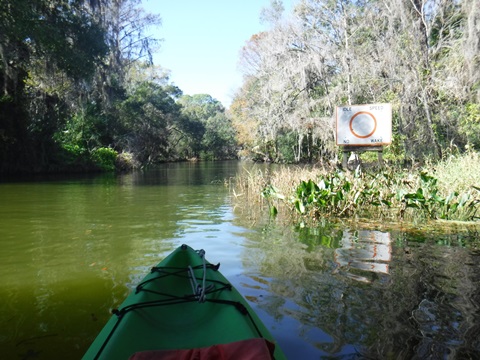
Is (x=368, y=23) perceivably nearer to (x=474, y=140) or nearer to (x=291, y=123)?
(x=291, y=123)

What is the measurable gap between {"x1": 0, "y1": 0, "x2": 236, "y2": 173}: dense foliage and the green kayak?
1257 cm

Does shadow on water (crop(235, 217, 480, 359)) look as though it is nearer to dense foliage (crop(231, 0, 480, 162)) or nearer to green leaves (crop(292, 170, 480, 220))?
green leaves (crop(292, 170, 480, 220))

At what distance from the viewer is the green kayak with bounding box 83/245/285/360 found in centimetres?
204

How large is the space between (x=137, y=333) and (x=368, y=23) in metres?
18.7

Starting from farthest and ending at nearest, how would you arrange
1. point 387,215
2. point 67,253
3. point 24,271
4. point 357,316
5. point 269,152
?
point 269,152
point 387,215
point 67,253
point 24,271
point 357,316

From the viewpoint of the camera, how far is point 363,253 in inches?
212

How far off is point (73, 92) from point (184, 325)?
66.6ft

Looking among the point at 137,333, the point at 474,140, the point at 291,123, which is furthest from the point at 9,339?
the point at 291,123

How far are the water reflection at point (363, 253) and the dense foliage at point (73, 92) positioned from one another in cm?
1213

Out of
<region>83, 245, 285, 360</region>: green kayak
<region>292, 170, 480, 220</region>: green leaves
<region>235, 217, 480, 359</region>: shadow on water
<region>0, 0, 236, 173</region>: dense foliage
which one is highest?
<region>0, 0, 236, 173</region>: dense foliage

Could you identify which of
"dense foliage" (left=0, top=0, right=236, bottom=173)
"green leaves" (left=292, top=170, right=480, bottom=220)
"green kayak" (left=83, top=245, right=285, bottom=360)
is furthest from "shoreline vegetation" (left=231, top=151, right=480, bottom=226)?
"dense foliage" (left=0, top=0, right=236, bottom=173)

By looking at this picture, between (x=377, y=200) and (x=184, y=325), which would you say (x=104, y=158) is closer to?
(x=377, y=200)

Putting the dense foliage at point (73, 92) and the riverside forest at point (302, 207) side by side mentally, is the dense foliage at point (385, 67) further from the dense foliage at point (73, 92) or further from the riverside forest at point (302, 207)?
the dense foliage at point (73, 92)

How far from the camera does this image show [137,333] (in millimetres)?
2438
